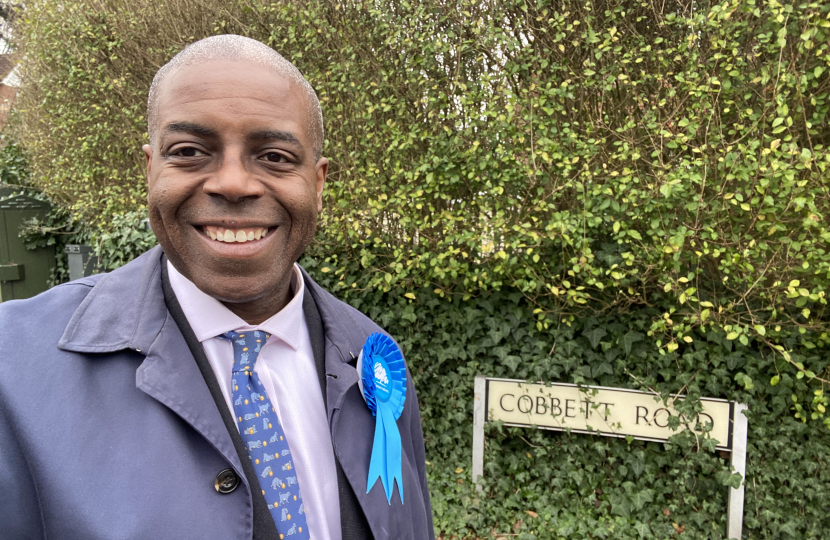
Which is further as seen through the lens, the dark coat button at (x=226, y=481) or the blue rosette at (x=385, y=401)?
the blue rosette at (x=385, y=401)

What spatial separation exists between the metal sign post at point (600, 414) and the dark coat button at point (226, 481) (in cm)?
320

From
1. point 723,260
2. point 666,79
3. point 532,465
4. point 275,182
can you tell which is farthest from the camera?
point 532,465

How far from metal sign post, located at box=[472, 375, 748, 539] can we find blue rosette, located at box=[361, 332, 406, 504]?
2599mm

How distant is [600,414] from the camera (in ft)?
12.9

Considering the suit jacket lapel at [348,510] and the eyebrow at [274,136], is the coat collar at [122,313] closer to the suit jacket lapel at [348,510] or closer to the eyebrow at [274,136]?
the suit jacket lapel at [348,510]

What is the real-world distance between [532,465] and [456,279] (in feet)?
5.03

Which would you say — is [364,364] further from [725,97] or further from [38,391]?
[725,97]

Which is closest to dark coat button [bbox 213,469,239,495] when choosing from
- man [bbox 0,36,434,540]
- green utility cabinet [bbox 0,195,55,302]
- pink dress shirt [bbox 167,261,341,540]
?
man [bbox 0,36,434,540]

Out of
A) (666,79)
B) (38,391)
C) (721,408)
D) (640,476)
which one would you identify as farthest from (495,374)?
(38,391)

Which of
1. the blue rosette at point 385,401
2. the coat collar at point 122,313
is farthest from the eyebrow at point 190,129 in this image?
the blue rosette at point 385,401

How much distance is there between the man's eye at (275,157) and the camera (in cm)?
124

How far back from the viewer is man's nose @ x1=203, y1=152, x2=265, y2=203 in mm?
1168

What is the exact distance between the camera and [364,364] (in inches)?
60.9

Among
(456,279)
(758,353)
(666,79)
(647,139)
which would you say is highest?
(666,79)
